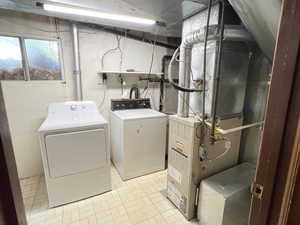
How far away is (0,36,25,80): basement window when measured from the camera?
2183 mm

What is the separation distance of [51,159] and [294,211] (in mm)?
2050

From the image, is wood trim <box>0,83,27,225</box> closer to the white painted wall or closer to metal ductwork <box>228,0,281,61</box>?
metal ductwork <box>228,0,281,61</box>

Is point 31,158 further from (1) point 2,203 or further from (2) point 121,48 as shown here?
(1) point 2,203

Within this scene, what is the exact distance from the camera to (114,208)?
2.00 meters

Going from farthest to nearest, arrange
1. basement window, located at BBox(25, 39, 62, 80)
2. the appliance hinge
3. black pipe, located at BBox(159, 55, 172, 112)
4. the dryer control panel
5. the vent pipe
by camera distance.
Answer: black pipe, located at BBox(159, 55, 172, 112) → the dryer control panel → the vent pipe → basement window, located at BBox(25, 39, 62, 80) → the appliance hinge

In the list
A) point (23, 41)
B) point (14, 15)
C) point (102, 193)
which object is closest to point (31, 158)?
point (102, 193)

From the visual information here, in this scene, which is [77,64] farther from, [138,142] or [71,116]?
[138,142]

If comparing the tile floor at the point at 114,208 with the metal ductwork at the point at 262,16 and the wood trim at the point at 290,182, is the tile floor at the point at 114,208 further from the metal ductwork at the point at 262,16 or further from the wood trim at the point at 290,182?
the metal ductwork at the point at 262,16

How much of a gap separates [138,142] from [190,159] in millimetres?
954

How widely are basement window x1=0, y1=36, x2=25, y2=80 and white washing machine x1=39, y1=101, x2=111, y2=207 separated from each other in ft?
2.37

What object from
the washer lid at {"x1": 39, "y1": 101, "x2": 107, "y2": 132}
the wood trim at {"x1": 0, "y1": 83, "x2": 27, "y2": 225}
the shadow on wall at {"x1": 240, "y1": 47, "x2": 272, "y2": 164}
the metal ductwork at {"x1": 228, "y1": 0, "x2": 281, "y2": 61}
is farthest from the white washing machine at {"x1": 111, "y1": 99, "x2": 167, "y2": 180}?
the wood trim at {"x1": 0, "y1": 83, "x2": 27, "y2": 225}

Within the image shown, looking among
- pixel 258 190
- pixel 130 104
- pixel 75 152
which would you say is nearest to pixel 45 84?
pixel 75 152

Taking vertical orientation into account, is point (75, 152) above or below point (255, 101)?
below

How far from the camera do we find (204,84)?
1583 mm
